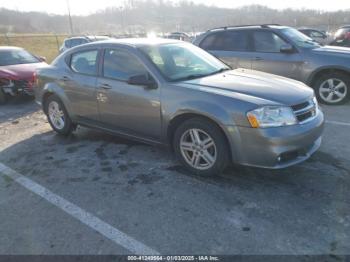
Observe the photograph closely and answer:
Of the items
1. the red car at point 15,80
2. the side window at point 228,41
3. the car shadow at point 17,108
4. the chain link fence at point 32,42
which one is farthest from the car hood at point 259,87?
the chain link fence at point 32,42

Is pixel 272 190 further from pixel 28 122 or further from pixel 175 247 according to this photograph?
pixel 28 122

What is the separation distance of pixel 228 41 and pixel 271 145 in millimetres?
5130

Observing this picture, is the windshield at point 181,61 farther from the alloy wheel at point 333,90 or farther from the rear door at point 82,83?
the alloy wheel at point 333,90

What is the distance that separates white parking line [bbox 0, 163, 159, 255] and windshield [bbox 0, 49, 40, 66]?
20.2 feet

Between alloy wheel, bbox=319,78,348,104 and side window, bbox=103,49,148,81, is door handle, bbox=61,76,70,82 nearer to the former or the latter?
side window, bbox=103,49,148,81

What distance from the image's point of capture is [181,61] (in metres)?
4.63

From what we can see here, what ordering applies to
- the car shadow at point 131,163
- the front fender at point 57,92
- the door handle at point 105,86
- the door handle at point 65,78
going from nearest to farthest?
1. the car shadow at point 131,163
2. the door handle at point 105,86
3. the door handle at point 65,78
4. the front fender at point 57,92

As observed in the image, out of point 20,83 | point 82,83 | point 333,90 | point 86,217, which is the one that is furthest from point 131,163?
point 20,83

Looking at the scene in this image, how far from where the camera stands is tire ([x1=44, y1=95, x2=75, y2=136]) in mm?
5684

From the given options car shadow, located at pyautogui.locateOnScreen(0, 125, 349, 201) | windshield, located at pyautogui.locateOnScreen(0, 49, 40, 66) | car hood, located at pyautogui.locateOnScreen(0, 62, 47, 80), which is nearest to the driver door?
car shadow, located at pyautogui.locateOnScreen(0, 125, 349, 201)

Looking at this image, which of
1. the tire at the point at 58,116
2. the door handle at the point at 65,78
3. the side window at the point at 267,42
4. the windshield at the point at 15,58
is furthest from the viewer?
the windshield at the point at 15,58

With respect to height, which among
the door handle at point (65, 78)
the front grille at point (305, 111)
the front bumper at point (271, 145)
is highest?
the door handle at point (65, 78)

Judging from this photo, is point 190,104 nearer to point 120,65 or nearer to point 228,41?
point 120,65

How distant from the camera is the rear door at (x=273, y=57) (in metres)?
7.18
